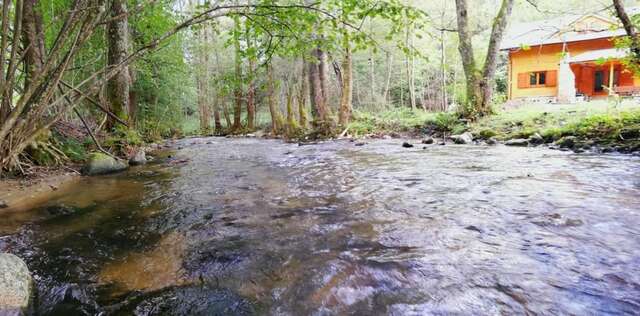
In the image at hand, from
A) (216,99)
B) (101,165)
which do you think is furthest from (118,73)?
(216,99)

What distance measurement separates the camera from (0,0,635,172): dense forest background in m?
3.91

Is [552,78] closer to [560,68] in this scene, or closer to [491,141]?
[560,68]

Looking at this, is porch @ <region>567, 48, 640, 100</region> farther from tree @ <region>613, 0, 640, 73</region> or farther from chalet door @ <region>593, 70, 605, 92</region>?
tree @ <region>613, 0, 640, 73</region>

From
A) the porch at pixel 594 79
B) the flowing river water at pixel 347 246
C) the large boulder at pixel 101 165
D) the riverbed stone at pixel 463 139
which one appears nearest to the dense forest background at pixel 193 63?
the large boulder at pixel 101 165

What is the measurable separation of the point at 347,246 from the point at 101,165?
551 cm

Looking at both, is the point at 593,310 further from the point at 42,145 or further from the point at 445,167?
the point at 42,145

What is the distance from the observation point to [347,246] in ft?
9.12

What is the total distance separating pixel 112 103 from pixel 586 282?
362 inches

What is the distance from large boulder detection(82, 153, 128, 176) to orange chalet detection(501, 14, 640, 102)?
19.8 meters

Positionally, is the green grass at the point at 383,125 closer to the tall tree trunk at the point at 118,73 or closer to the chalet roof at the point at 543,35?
the tall tree trunk at the point at 118,73

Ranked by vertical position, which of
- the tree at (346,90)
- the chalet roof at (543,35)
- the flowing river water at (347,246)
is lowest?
the flowing river water at (347,246)

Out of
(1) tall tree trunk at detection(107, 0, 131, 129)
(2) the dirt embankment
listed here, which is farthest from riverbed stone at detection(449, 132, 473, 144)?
(2) the dirt embankment

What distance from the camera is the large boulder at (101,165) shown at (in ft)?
21.1

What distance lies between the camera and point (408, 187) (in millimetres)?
4645
